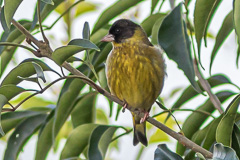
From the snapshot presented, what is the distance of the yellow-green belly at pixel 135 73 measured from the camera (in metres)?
2.52

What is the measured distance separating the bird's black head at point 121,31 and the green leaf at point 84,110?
321 mm

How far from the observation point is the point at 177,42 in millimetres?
1273

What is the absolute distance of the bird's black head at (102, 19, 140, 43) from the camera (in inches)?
102

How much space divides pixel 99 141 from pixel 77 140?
25 centimetres

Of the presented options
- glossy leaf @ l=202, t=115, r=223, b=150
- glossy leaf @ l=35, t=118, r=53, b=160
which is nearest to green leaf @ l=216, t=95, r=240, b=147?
glossy leaf @ l=202, t=115, r=223, b=150

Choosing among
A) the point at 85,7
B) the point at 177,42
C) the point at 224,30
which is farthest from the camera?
the point at 85,7

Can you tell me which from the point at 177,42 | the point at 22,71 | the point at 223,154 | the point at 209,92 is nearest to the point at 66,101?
the point at 22,71

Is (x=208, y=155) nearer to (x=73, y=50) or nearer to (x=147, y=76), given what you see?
(x=73, y=50)

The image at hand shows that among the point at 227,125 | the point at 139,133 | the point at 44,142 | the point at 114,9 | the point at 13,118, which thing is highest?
the point at 114,9

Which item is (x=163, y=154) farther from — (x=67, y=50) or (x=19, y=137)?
(x=19, y=137)

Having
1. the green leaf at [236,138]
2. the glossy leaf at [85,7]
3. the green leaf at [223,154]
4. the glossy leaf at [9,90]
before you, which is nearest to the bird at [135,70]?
the green leaf at [236,138]

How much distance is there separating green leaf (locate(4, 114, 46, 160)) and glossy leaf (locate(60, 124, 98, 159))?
0.65ft

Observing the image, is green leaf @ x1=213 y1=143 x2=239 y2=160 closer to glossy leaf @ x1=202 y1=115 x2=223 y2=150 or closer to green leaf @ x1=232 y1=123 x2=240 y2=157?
green leaf @ x1=232 y1=123 x2=240 y2=157

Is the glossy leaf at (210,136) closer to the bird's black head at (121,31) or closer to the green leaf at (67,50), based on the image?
the green leaf at (67,50)
